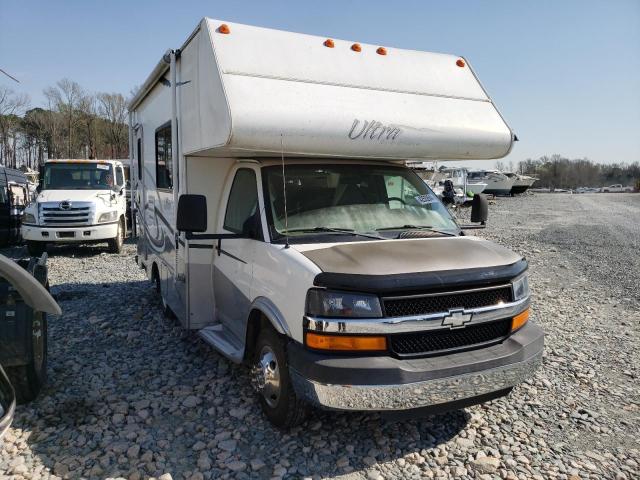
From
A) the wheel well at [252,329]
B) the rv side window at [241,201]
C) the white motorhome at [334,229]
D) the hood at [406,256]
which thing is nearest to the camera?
the white motorhome at [334,229]

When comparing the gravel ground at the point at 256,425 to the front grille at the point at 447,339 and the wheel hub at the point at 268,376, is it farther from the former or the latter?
the front grille at the point at 447,339

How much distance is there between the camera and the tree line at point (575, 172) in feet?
344

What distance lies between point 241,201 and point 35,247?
32.3 feet

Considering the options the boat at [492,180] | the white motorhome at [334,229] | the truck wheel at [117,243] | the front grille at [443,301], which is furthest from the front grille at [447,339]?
the boat at [492,180]

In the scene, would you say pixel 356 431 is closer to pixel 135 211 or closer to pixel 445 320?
pixel 445 320

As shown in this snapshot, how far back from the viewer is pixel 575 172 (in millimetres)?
109875

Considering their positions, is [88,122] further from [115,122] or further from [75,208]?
[75,208]

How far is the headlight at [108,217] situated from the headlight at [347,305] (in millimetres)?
10431

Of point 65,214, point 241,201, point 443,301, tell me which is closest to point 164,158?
point 241,201

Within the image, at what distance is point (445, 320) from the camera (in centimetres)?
334

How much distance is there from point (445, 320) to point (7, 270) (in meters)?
2.47

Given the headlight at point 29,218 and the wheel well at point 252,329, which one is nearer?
the wheel well at point 252,329

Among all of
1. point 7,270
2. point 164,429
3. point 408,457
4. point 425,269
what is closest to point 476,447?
point 408,457

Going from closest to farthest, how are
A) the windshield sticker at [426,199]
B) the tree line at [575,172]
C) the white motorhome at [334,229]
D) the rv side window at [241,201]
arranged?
1. the white motorhome at [334,229]
2. the rv side window at [241,201]
3. the windshield sticker at [426,199]
4. the tree line at [575,172]
